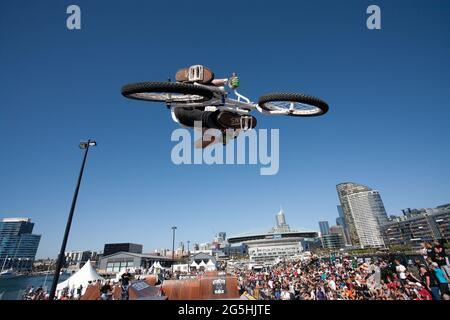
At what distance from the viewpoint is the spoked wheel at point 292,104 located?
22.9 feet

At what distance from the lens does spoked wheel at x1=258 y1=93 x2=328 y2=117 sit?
6.97 m

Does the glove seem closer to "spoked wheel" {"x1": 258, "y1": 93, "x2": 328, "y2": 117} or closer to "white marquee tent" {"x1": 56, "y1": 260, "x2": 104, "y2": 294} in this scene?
"spoked wheel" {"x1": 258, "y1": 93, "x2": 328, "y2": 117}

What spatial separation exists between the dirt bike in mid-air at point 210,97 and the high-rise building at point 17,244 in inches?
7917

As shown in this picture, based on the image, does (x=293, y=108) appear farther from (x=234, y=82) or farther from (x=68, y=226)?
(x=68, y=226)

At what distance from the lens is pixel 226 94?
305 inches

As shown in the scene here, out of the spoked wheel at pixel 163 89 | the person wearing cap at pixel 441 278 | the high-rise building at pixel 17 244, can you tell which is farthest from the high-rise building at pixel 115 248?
the person wearing cap at pixel 441 278

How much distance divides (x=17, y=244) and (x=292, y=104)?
215 m

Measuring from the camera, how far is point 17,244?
159m

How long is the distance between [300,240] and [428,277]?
13232cm

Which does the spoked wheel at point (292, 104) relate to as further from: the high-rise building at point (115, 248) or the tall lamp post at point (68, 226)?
the high-rise building at point (115, 248)

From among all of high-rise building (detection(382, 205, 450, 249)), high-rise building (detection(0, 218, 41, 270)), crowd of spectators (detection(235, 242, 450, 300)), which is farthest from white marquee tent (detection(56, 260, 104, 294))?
high-rise building (detection(0, 218, 41, 270))
